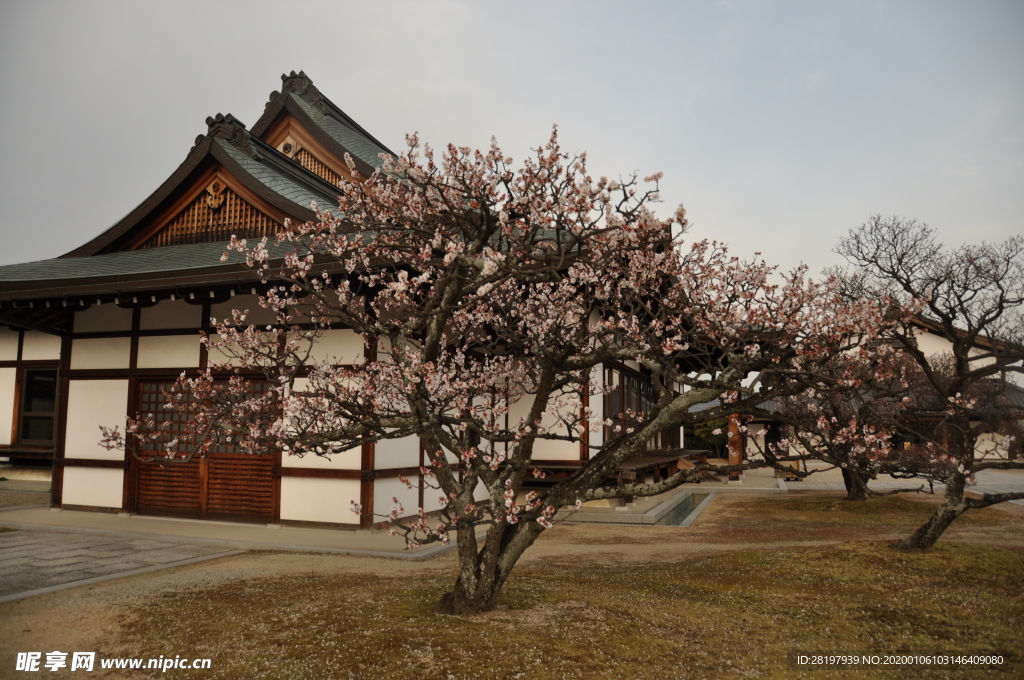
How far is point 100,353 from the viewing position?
12727 millimetres

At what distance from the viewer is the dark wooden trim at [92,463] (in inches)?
488

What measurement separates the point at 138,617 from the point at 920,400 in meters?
20.0

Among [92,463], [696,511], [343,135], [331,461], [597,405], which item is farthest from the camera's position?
[343,135]

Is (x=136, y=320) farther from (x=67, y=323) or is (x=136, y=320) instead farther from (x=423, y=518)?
(x=423, y=518)

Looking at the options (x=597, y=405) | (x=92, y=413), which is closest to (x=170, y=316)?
(x=92, y=413)

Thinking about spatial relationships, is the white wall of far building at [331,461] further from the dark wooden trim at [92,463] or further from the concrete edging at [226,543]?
the dark wooden trim at [92,463]

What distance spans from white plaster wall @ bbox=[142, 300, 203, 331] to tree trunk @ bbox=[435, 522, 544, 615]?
319 inches

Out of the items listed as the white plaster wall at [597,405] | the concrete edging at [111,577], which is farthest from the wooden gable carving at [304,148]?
the concrete edging at [111,577]

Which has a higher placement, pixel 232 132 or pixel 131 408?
pixel 232 132

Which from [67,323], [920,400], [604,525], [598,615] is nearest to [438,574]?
[598,615]

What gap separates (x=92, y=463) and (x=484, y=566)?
9.87m

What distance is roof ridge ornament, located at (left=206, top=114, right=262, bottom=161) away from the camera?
42.8 ft

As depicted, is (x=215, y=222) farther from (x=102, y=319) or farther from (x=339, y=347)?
(x=339, y=347)

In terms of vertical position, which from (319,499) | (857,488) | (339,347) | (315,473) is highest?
(339,347)
